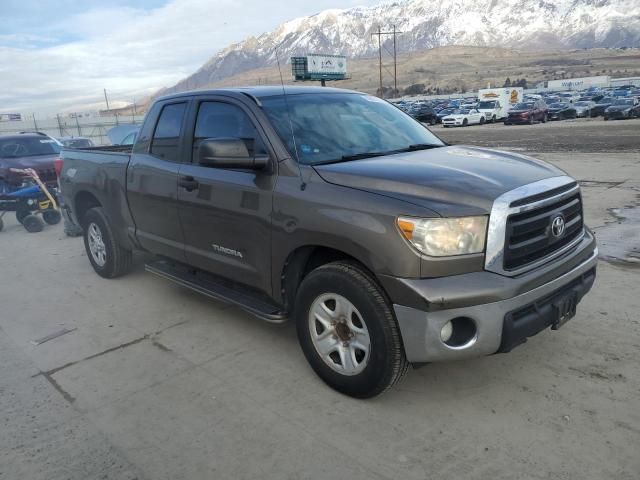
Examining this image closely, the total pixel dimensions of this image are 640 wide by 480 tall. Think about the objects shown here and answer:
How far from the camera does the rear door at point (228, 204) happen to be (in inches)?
148

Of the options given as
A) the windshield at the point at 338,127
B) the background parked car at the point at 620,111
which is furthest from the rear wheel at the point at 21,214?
the background parked car at the point at 620,111

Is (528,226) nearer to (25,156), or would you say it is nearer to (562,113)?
(25,156)

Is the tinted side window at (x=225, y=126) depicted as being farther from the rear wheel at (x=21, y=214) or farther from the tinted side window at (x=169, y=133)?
the rear wheel at (x=21, y=214)

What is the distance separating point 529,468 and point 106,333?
348 centimetres

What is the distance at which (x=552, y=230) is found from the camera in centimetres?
327

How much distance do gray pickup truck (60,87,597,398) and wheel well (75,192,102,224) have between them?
5.02 ft

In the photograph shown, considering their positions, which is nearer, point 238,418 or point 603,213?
point 238,418

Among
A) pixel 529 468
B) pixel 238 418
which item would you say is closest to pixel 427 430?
pixel 529 468

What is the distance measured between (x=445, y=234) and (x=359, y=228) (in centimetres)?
48

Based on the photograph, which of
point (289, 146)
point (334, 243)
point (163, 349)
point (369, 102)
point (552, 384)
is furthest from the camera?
point (369, 102)

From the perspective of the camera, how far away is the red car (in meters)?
36.0

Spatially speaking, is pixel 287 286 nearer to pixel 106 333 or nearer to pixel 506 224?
pixel 506 224

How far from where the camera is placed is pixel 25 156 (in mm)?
12109

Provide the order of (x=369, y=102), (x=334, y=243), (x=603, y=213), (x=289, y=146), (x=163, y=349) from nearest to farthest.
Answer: (x=334, y=243) < (x=289, y=146) < (x=163, y=349) < (x=369, y=102) < (x=603, y=213)
